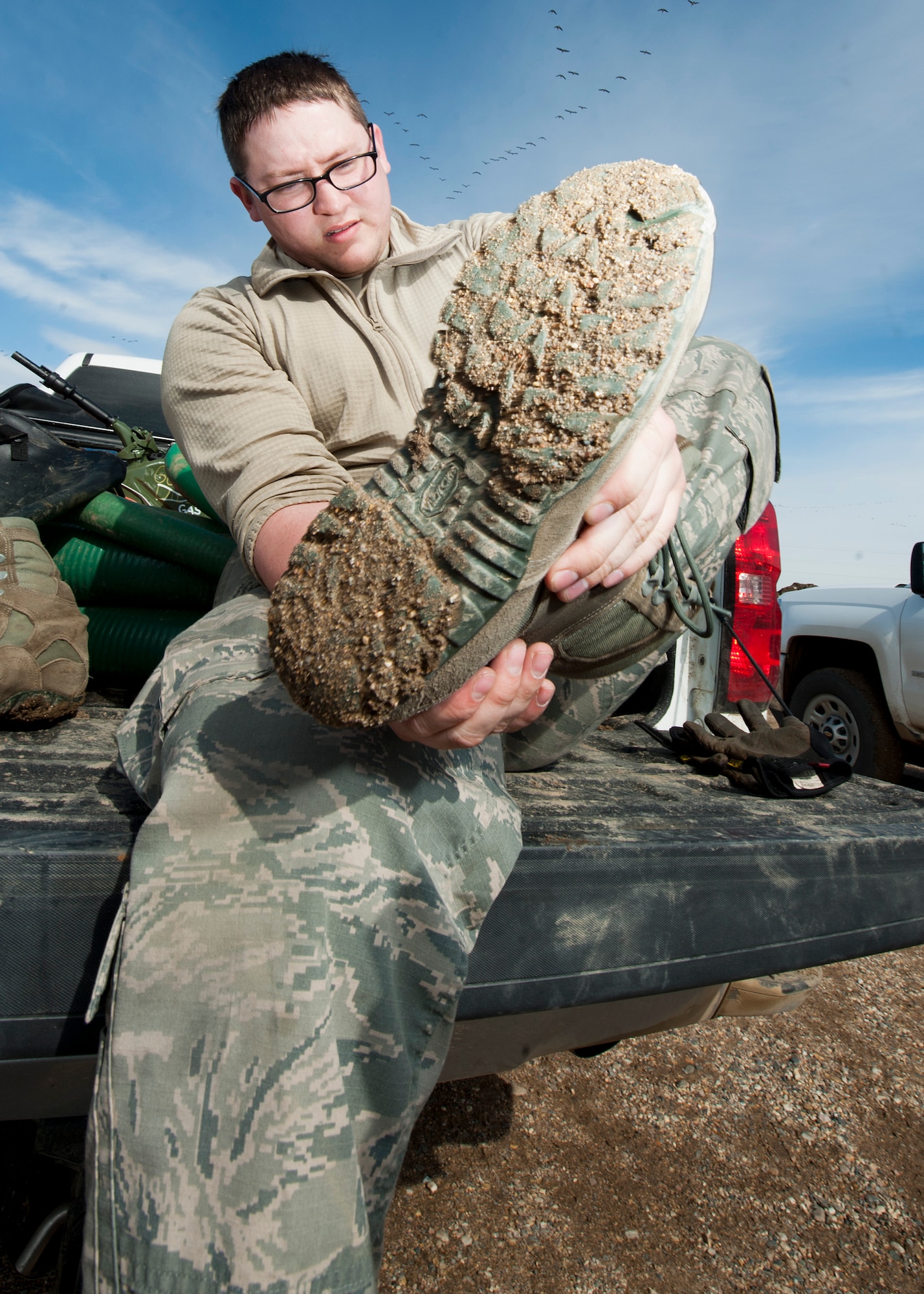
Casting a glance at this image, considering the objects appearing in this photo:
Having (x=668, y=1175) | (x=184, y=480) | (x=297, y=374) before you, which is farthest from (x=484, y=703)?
(x=184, y=480)

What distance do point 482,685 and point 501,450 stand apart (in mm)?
289

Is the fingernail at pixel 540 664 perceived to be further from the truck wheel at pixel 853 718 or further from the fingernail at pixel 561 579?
the truck wheel at pixel 853 718

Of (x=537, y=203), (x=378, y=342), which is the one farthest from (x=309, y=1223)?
(x=378, y=342)

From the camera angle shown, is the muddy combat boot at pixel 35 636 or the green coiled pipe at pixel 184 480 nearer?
the muddy combat boot at pixel 35 636

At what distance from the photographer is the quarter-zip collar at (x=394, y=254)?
5.26 feet

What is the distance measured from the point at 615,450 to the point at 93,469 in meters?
1.87

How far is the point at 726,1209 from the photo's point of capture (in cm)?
190

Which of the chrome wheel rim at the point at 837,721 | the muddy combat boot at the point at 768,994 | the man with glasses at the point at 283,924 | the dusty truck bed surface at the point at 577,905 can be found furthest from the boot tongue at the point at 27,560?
the chrome wheel rim at the point at 837,721

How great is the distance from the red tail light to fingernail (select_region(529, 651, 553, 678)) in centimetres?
123

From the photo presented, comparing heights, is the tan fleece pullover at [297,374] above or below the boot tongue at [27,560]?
above

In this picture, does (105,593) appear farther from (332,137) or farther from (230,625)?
(332,137)

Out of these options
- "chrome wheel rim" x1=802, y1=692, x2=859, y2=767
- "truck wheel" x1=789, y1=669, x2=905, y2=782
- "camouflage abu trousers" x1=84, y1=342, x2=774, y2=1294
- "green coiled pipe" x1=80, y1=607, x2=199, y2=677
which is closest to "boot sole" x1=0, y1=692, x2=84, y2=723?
"green coiled pipe" x1=80, y1=607, x2=199, y2=677

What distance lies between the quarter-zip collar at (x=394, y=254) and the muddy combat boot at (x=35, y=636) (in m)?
0.81

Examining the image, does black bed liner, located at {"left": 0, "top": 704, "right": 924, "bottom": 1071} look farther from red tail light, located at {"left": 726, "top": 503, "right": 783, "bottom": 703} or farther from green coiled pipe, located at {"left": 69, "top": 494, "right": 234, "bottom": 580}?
green coiled pipe, located at {"left": 69, "top": 494, "right": 234, "bottom": 580}
